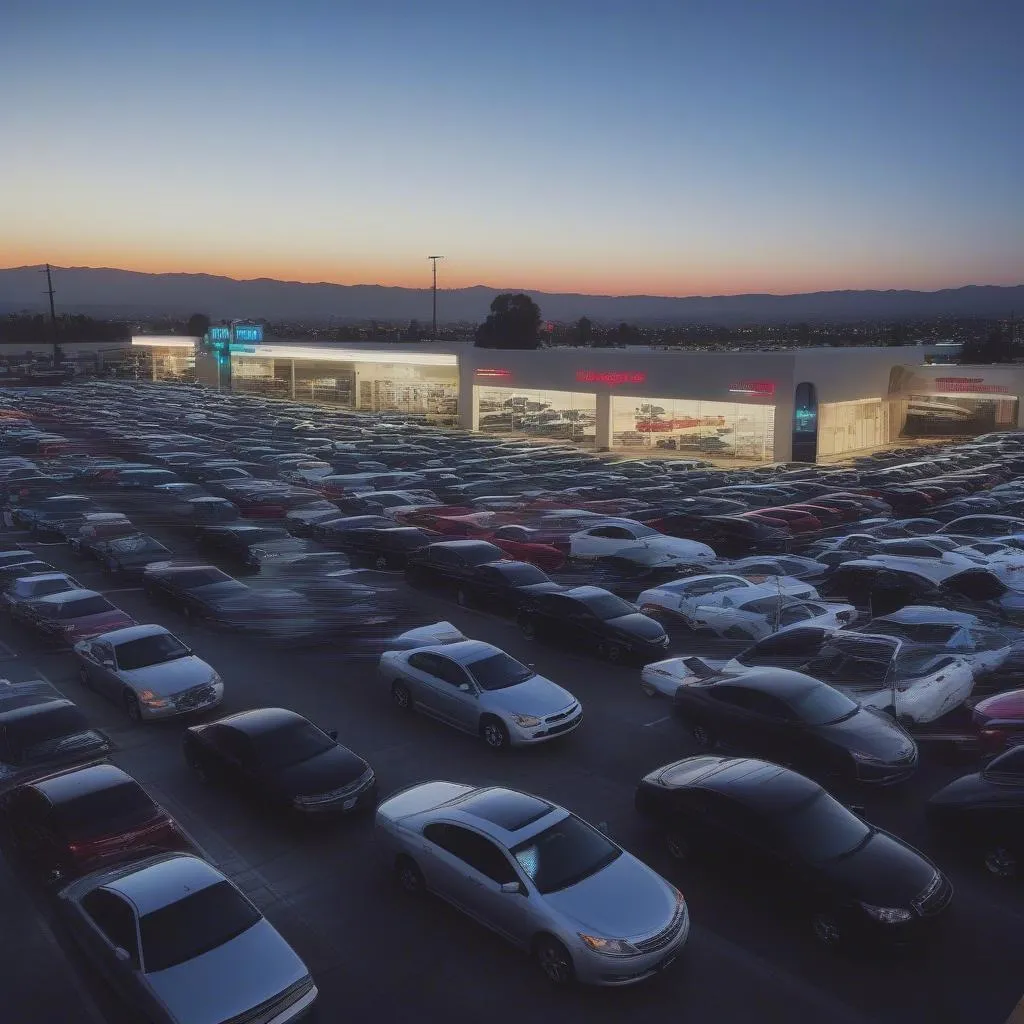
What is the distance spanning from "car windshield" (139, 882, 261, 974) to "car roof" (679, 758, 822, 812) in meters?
3.92

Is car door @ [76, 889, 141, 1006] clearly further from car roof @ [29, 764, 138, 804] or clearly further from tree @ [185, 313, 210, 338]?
tree @ [185, 313, 210, 338]

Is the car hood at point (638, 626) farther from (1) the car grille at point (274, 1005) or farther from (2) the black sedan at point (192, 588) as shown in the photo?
(1) the car grille at point (274, 1005)

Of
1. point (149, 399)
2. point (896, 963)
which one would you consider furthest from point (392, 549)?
point (149, 399)

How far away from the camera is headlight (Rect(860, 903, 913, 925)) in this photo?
661cm

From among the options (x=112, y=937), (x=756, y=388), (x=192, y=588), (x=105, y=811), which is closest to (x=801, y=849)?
(x=112, y=937)

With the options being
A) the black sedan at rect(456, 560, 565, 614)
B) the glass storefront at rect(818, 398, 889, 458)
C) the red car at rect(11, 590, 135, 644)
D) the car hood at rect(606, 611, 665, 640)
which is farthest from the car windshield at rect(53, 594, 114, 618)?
the glass storefront at rect(818, 398, 889, 458)

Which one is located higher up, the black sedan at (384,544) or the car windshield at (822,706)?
the car windshield at (822,706)

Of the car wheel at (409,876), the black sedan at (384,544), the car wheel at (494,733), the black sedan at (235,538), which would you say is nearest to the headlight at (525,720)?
the car wheel at (494,733)

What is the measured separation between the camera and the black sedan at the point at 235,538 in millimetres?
19234

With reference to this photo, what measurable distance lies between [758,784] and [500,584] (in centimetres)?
863

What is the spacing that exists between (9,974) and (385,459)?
97.2 ft

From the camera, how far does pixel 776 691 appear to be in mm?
9891

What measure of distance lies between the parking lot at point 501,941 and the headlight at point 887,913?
0.34 metres

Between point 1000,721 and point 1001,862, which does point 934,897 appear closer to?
point 1001,862
